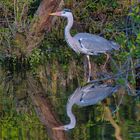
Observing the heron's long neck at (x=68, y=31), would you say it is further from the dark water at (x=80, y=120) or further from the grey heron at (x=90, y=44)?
the dark water at (x=80, y=120)

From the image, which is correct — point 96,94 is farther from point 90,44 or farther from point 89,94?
point 90,44

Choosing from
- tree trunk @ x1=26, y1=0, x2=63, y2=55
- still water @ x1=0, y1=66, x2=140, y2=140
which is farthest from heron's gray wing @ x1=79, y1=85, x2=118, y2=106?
tree trunk @ x1=26, y1=0, x2=63, y2=55

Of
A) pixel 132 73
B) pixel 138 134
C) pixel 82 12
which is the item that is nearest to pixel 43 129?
pixel 138 134

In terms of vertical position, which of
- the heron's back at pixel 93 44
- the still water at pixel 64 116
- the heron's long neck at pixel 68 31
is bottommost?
the still water at pixel 64 116

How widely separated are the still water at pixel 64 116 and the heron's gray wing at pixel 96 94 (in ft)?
0.51

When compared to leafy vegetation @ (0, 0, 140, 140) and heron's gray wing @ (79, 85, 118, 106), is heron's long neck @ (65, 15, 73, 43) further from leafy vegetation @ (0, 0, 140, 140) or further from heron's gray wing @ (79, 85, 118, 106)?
heron's gray wing @ (79, 85, 118, 106)

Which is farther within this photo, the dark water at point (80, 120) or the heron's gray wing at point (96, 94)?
the heron's gray wing at point (96, 94)

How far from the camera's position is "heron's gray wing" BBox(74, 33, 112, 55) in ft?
43.6

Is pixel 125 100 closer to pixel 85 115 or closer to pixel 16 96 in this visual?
pixel 85 115

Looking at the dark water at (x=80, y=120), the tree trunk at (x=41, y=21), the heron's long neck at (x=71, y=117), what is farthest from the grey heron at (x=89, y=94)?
the tree trunk at (x=41, y=21)

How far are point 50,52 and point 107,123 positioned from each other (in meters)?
8.30

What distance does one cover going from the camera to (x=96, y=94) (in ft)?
35.3

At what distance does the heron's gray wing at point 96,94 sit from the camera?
1017cm

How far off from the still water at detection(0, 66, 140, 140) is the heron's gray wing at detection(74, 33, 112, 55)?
62.8 inches
